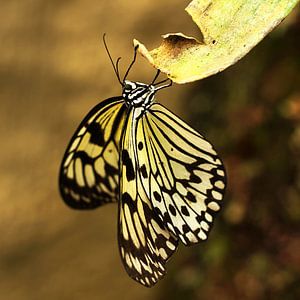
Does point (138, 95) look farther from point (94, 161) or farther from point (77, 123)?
point (77, 123)

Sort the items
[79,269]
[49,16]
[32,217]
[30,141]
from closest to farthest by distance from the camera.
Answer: [49,16]
[30,141]
[32,217]
[79,269]

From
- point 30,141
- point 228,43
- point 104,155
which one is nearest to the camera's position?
point 228,43

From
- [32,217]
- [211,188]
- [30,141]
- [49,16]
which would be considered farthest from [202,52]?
[32,217]

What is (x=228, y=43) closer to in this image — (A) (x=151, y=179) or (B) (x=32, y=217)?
(A) (x=151, y=179)

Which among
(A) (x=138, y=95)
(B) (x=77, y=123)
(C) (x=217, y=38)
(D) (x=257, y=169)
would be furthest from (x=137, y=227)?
(D) (x=257, y=169)

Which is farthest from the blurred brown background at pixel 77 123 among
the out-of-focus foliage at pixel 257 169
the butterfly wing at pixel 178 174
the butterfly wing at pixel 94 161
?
the butterfly wing at pixel 178 174

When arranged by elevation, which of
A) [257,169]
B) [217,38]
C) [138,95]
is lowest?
[217,38]
